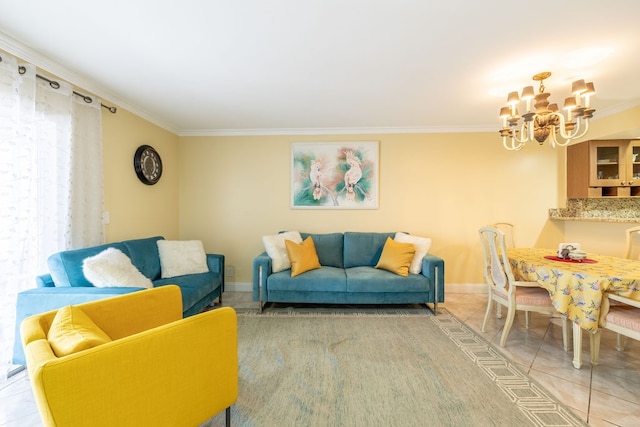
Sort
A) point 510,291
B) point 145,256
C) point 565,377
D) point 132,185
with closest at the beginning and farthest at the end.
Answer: point 565,377 < point 510,291 < point 145,256 < point 132,185

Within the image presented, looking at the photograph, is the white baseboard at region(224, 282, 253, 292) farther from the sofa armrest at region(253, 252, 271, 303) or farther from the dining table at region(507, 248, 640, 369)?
the dining table at region(507, 248, 640, 369)

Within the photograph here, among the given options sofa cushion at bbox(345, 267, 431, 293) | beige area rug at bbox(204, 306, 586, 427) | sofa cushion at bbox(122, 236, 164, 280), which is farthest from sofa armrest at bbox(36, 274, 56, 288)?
sofa cushion at bbox(345, 267, 431, 293)

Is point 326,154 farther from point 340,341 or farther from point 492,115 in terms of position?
point 340,341

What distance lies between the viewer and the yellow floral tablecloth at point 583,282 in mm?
1854

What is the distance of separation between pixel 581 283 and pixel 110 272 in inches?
141

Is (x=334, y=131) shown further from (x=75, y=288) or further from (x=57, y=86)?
(x=75, y=288)

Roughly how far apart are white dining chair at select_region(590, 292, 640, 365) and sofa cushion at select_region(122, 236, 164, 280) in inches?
155

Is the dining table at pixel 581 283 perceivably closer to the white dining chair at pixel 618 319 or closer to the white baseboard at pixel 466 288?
the white dining chair at pixel 618 319

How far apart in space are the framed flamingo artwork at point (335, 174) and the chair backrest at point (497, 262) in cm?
167

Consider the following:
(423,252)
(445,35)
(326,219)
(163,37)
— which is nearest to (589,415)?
(423,252)

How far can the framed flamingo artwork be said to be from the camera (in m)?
3.94

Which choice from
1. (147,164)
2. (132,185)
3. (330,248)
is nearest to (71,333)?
(132,185)

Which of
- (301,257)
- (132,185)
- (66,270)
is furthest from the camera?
(301,257)

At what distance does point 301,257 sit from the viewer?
3240 millimetres
